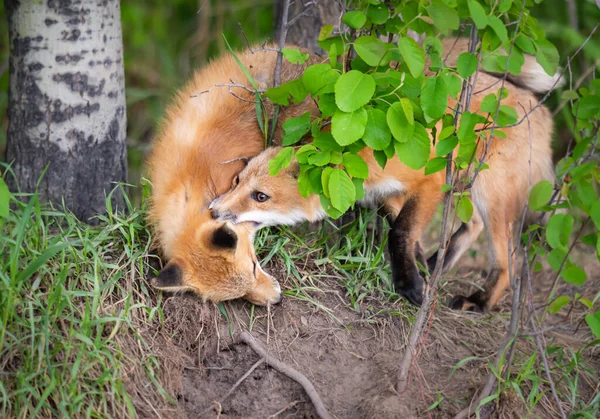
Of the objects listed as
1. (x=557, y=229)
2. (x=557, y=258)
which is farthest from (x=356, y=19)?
(x=557, y=258)

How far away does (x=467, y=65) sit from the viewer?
8.92 ft

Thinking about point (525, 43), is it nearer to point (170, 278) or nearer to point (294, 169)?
point (294, 169)

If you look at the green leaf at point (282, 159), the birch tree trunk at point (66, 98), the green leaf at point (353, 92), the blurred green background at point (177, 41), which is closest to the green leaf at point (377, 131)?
the green leaf at point (353, 92)

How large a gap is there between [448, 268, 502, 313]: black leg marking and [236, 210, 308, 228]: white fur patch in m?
1.24

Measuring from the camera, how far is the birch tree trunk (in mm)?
3699

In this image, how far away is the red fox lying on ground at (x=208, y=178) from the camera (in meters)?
3.46

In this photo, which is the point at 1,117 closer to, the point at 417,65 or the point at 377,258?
the point at 377,258

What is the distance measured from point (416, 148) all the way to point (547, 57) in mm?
693

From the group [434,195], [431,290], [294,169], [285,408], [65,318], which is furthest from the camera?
[434,195]

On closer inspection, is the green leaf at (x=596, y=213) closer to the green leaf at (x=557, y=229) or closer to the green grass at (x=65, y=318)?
the green leaf at (x=557, y=229)

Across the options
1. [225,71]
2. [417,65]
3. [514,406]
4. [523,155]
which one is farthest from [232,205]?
[523,155]

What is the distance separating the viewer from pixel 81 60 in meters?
3.78

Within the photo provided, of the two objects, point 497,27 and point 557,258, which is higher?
point 497,27

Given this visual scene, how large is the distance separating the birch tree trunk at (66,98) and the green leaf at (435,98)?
2056 mm
